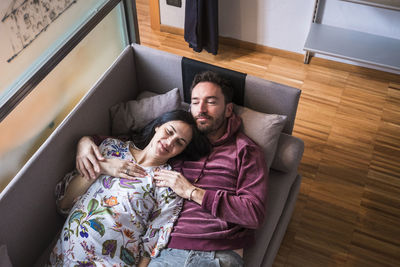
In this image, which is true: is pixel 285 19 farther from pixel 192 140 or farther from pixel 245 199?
pixel 245 199

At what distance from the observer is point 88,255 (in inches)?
65.1

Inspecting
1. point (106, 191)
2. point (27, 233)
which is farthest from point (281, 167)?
point (27, 233)

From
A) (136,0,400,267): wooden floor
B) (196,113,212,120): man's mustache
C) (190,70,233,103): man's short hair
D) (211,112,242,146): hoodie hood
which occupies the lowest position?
(136,0,400,267): wooden floor

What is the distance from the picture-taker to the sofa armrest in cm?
203

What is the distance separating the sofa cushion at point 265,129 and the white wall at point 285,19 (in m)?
1.25

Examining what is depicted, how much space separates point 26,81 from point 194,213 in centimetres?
84

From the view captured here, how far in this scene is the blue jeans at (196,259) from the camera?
1643 millimetres

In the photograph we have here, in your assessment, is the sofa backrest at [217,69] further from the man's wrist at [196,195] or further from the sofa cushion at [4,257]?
the sofa cushion at [4,257]

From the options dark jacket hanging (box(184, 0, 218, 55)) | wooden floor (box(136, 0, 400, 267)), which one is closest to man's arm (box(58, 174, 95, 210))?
wooden floor (box(136, 0, 400, 267))

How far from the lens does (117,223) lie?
5.53 ft

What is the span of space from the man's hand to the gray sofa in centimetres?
6

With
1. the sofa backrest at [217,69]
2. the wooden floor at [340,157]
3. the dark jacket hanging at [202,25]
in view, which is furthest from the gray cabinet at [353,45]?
the sofa backrest at [217,69]

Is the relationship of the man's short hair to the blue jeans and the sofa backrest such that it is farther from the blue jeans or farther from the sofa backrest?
the blue jeans

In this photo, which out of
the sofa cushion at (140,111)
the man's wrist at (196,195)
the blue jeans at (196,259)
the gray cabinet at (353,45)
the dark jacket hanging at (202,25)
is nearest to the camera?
the blue jeans at (196,259)
